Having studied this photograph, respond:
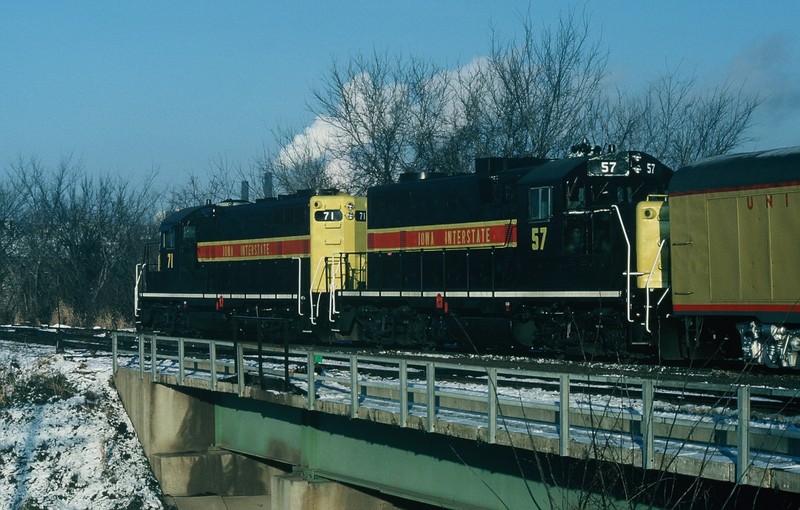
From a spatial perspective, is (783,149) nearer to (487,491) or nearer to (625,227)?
(625,227)

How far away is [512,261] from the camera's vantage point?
19828 millimetres

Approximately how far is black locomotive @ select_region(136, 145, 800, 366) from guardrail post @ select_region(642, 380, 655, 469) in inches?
146

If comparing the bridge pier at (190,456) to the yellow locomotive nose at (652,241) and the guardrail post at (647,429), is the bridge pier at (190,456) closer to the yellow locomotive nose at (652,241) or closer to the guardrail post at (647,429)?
the yellow locomotive nose at (652,241)

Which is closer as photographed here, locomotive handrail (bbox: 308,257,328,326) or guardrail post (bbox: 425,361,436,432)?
guardrail post (bbox: 425,361,436,432)

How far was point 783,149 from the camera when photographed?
15398 millimetres

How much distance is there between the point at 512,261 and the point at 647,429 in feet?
35.7

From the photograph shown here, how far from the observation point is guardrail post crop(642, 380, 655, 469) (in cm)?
909

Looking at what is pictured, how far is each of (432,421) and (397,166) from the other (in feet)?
88.5

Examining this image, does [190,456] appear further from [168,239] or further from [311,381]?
[168,239]

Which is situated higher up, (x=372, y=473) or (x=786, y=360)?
(x=786, y=360)

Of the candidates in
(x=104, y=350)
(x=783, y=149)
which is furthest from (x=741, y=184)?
(x=104, y=350)

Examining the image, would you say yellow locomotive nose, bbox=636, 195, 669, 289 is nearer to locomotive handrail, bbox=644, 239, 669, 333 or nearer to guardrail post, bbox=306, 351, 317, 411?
locomotive handrail, bbox=644, 239, 669, 333

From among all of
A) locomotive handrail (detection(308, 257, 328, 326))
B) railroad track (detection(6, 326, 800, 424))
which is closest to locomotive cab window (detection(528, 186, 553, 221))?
railroad track (detection(6, 326, 800, 424))

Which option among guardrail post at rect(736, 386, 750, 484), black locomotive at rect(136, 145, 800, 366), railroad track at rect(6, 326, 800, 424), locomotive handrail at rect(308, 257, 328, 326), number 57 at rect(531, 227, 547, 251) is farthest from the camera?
locomotive handrail at rect(308, 257, 328, 326)
